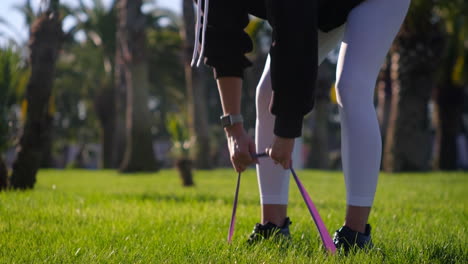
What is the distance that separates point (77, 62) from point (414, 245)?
3218 cm

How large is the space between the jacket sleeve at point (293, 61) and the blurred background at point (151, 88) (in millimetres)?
4786

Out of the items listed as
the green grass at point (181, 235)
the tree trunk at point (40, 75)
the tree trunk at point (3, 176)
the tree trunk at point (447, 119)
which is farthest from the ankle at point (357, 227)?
the tree trunk at point (447, 119)

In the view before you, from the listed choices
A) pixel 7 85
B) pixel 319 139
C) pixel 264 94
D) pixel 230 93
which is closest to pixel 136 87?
pixel 7 85

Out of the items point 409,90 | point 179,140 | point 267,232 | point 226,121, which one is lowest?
point 267,232

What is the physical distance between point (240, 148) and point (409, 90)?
49.4ft

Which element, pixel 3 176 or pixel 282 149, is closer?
pixel 282 149

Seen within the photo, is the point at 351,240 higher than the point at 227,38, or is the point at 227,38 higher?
the point at 227,38

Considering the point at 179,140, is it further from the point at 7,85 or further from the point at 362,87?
the point at 362,87

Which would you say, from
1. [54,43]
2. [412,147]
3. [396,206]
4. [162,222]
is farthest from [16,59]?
[412,147]

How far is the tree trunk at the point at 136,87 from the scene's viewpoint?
1739 centimetres

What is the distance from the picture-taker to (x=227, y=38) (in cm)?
252

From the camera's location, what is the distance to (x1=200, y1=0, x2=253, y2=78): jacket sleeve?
99.3 inches

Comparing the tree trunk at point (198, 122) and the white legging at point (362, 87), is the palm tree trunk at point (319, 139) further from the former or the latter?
the white legging at point (362, 87)

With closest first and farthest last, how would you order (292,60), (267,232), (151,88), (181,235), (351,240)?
(292,60)
(351,240)
(267,232)
(181,235)
(151,88)
